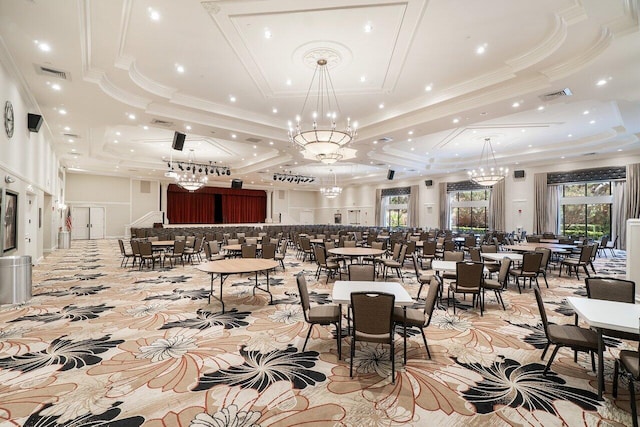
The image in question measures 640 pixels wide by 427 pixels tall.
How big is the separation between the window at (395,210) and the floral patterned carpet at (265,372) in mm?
17448

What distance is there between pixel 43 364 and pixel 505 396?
4833 mm

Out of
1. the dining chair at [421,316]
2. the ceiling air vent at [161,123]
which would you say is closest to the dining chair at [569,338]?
the dining chair at [421,316]

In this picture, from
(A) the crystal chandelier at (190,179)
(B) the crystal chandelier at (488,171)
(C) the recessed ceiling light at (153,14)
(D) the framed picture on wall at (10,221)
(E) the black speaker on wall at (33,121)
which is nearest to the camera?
(C) the recessed ceiling light at (153,14)

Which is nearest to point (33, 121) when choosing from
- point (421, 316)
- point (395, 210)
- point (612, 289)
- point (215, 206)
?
point (421, 316)

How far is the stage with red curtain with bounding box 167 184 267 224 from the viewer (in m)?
24.1

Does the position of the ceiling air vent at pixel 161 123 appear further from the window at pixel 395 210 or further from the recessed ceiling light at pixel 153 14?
the window at pixel 395 210

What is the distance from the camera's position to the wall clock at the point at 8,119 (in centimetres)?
569

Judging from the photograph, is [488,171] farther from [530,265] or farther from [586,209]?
[530,265]

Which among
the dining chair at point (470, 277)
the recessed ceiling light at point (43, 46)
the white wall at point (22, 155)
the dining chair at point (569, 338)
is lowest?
the dining chair at point (569, 338)

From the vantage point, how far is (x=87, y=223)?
19.2 metres

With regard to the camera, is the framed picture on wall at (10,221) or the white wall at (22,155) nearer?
the white wall at (22,155)

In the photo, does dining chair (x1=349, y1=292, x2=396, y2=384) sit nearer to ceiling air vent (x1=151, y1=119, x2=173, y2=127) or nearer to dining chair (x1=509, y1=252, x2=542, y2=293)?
dining chair (x1=509, y1=252, x2=542, y2=293)

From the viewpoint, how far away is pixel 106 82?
645 centimetres

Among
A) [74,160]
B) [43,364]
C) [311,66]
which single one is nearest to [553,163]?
[311,66]
